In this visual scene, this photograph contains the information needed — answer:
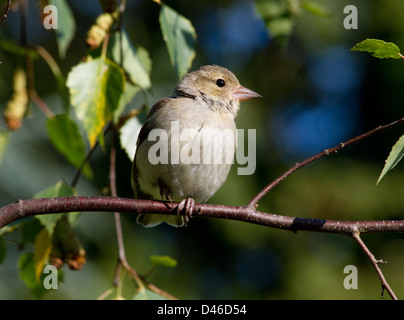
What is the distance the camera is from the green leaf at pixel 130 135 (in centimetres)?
360

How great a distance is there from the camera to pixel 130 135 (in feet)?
11.9

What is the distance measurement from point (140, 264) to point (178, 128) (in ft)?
9.90

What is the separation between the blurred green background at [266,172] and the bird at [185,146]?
5.53 feet

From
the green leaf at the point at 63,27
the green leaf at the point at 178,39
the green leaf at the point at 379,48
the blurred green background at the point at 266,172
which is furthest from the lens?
the blurred green background at the point at 266,172

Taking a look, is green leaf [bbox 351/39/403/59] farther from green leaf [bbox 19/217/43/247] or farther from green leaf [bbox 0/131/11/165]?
green leaf [bbox 0/131/11/165]

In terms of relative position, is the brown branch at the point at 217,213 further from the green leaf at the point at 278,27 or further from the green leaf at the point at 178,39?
the green leaf at the point at 278,27

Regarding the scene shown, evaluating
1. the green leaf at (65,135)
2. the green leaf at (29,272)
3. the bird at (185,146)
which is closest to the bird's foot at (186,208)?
the bird at (185,146)

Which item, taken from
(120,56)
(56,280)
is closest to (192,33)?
(120,56)

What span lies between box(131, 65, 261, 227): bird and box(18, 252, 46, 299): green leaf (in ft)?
3.30

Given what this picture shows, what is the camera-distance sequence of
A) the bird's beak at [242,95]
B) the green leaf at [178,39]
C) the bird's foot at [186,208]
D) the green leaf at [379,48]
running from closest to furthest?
the green leaf at [379,48] < the bird's foot at [186,208] < the green leaf at [178,39] < the bird's beak at [242,95]

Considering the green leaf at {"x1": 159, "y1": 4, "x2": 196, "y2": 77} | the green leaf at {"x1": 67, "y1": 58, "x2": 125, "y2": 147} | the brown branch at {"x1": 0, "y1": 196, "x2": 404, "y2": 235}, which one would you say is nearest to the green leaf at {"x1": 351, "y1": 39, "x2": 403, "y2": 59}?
the brown branch at {"x1": 0, "y1": 196, "x2": 404, "y2": 235}

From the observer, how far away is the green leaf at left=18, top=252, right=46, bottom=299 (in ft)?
11.4

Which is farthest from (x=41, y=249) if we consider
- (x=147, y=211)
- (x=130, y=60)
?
(x=130, y=60)

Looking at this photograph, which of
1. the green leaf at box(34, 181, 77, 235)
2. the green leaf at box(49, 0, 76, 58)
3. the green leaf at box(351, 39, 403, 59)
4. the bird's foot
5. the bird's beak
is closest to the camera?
the green leaf at box(351, 39, 403, 59)
